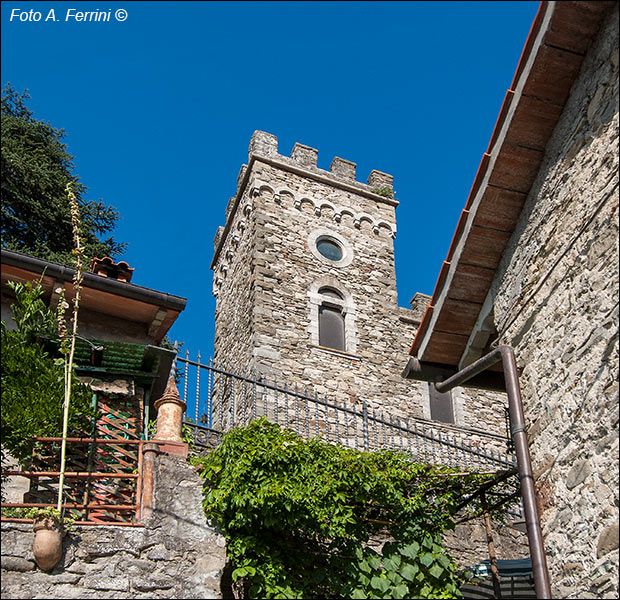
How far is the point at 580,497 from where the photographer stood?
18.5 feet

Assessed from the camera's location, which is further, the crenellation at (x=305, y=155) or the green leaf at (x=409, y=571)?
the crenellation at (x=305, y=155)

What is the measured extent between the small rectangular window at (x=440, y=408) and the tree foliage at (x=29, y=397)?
1175 centimetres

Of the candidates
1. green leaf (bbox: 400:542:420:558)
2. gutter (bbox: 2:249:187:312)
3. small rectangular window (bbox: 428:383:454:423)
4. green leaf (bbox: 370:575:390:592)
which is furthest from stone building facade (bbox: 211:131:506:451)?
green leaf (bbox: 370:575:390:592)

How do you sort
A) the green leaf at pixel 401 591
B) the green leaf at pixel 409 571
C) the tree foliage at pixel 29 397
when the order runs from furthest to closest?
1. the green leaf at pixel 409 571
2. the green leaf at pixel 401 591
3. the tree foliage at pixel 29 397

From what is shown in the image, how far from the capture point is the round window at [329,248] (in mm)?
18894

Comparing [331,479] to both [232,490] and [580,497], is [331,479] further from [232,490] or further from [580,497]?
[580,497]

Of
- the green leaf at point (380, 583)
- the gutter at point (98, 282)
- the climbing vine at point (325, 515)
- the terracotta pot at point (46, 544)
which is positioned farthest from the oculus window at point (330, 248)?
the terracotta pot at point (46, 544)

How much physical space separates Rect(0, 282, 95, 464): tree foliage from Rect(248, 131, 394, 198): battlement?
1280cm

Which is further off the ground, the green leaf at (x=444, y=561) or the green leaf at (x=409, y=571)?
the green leaf at (x=444, y=561)

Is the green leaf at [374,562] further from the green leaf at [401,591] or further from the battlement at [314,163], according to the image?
the battlement at [314,163]

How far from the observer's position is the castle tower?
16.9 meters

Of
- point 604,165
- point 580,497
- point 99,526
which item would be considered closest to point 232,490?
point 99,526

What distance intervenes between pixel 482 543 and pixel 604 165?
6491mm

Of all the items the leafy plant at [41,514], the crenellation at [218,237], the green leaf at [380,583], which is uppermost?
the crenellation at [218,237]
